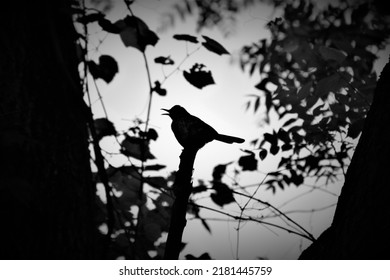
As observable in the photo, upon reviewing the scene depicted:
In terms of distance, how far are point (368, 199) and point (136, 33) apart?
1.22 m

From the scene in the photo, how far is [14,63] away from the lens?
1229 millimetres

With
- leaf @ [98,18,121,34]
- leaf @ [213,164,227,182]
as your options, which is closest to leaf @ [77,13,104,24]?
leaf @ [98,18,121,34]

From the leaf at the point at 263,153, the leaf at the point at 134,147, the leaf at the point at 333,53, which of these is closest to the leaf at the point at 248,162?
the leaf at the point at 263,153

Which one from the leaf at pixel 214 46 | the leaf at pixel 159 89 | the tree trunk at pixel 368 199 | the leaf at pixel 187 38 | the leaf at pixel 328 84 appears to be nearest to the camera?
the tree trunk at pixel 368 199

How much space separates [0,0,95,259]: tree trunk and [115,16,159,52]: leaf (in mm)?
262

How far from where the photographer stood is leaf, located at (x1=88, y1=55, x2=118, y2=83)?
1368 mm

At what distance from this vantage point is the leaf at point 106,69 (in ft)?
4.49

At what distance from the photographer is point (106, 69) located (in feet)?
4.49

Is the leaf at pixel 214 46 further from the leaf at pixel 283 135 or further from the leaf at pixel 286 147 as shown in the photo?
the leaf at pixel 286 147

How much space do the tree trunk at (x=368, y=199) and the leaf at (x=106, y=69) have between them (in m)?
1.23

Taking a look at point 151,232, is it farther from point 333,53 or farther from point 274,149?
point 333,53

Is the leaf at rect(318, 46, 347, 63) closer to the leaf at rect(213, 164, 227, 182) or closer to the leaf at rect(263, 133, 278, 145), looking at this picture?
the leaf at rect(263, 133, 278, 145)

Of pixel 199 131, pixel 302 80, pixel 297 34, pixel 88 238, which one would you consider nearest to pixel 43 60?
→ pixel 88 238

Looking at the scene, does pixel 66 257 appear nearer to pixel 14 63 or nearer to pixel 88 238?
pixel 88 238
